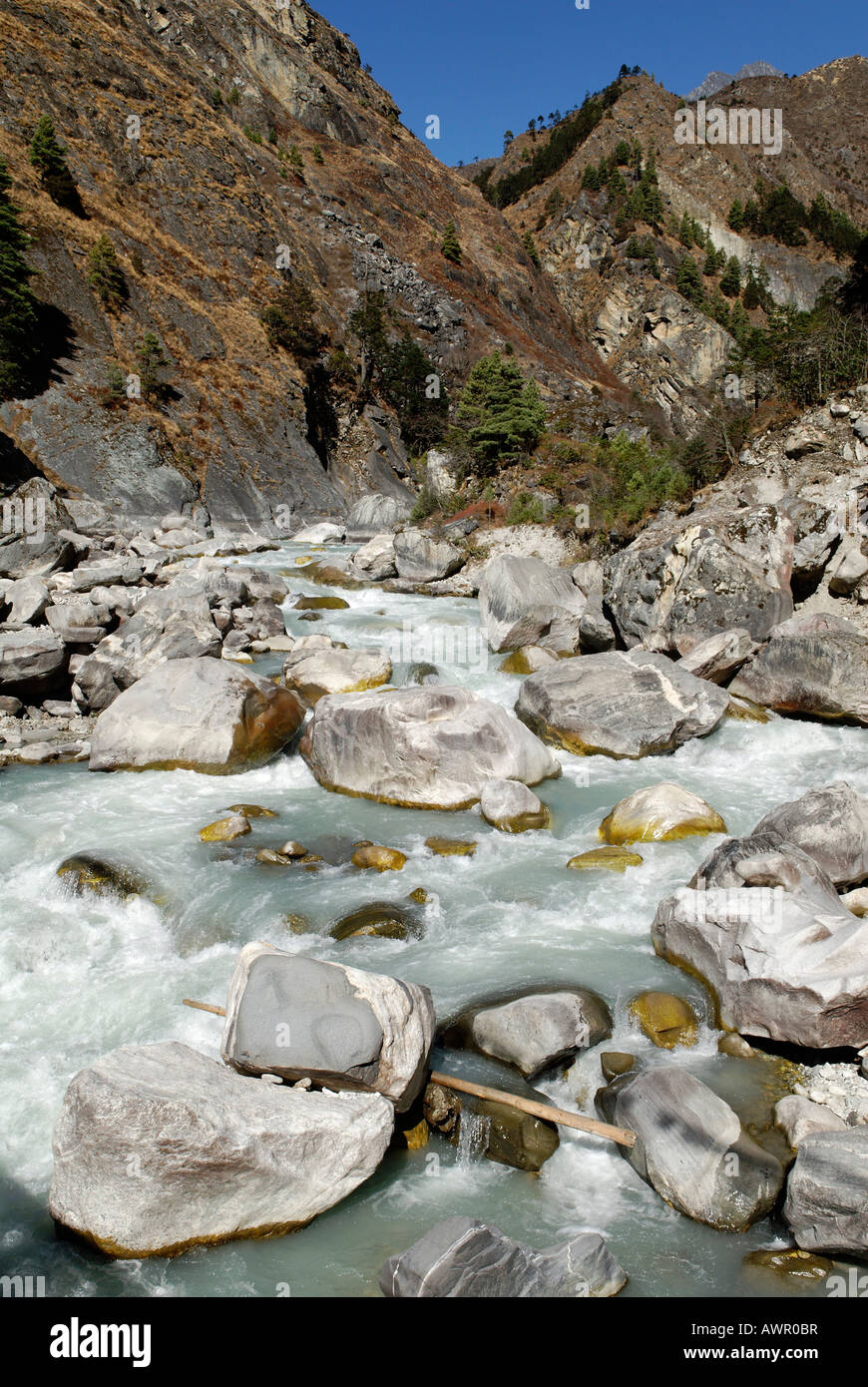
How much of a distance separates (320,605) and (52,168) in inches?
1216

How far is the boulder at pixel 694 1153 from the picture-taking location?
471cm

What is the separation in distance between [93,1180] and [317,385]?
44106 mm

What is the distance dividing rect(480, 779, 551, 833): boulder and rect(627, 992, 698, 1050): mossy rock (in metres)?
3.58

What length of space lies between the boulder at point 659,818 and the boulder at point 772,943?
72.0 inches

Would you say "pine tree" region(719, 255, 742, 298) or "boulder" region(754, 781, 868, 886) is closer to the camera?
"boulder" region(754, 781, 868, 886)

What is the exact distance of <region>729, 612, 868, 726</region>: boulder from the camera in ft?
41.2

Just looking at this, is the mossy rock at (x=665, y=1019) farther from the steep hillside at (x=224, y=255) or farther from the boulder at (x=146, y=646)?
the steep hillside at (x=224, y=255)

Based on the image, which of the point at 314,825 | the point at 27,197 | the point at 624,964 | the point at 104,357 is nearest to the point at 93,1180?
the point at 624,964

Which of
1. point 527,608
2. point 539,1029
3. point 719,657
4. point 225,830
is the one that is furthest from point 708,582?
point 539,1029

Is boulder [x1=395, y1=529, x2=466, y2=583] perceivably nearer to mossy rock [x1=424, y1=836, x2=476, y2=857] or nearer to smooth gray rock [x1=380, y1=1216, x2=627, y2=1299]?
mossy rock [x1=424, y1=836, x2=476, y2=857]

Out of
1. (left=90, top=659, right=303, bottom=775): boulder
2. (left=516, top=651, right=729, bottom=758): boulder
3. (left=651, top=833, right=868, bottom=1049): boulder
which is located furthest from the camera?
(left=516, top=651, right=729, bottom=758): boulder

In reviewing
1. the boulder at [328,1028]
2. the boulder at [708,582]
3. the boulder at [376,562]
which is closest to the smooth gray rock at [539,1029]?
the boulder at [328,1028]

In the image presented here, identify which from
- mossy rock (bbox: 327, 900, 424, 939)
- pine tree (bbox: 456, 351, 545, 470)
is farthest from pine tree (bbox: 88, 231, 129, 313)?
mossy rock (bbox: 327, 900, 424, 939)

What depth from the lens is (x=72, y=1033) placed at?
20.7ft
